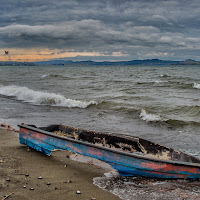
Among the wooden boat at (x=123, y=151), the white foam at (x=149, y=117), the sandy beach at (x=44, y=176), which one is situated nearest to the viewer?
the sandy beach at (x=44, y=176)

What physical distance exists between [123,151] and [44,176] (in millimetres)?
1799

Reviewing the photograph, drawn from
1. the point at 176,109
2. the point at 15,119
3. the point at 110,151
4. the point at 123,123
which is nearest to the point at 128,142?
the point at 110,151

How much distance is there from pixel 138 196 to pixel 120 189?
42 centimetres

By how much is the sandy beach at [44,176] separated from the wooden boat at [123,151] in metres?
0.40

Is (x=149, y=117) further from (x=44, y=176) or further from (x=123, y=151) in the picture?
(x=44, y=176)

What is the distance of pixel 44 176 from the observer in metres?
5.32

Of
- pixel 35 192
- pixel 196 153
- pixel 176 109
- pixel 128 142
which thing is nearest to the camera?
pixel 35 192

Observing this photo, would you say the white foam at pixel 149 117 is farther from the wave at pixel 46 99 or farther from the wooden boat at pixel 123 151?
the wooden boat at pixel 123 151

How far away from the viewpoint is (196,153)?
7.57 metres

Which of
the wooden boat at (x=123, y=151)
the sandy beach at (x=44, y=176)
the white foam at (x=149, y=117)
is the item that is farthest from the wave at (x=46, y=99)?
the sandy beach at (x=44, y=176)

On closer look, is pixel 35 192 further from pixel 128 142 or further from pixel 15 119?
pixel 15 119

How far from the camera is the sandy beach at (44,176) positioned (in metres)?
4.56

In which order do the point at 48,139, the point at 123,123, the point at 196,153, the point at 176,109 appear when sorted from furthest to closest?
the point at 176,109
the point at 123,123
the point at 196,153
the point at 48,139

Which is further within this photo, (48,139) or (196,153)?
(196,153)
